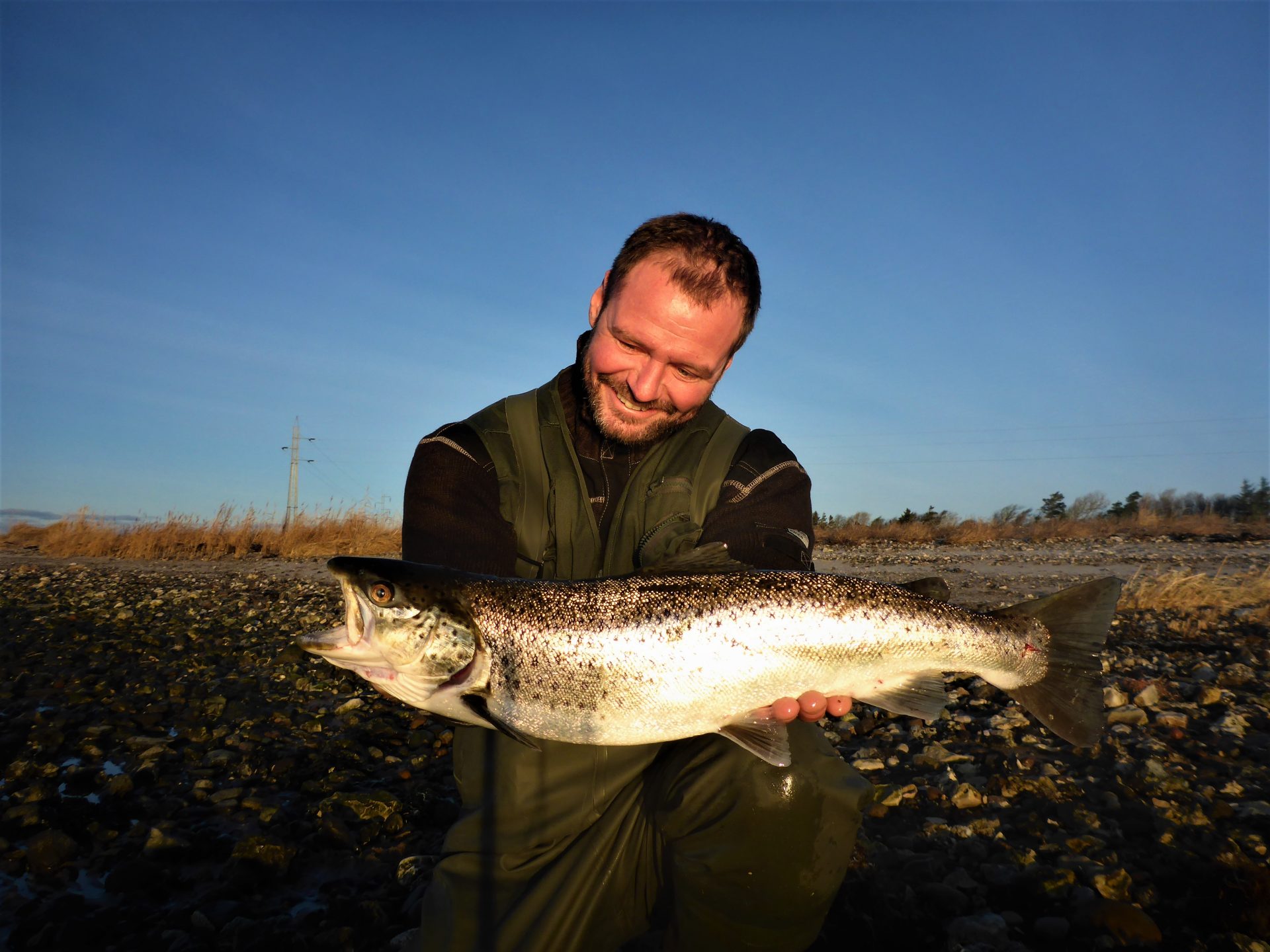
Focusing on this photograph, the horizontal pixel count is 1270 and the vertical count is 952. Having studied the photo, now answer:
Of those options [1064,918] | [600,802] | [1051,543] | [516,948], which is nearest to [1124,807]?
[1064,918]

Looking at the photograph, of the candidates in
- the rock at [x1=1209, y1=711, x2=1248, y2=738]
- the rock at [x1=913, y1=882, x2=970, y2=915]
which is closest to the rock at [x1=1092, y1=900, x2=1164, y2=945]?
the rock at [x1=913, y1=882, x2=970, y2=915]

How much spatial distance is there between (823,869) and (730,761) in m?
0.48

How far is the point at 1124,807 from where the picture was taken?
3590mm

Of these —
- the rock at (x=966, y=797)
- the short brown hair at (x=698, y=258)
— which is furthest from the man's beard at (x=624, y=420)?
the rock at (x=966, y=797)

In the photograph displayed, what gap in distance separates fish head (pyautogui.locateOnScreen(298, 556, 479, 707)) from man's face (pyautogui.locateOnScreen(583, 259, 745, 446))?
144 centimetres

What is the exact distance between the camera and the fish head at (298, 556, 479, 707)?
2838mm

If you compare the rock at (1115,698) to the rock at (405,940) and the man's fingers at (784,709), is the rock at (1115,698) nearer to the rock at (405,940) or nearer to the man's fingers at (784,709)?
the man's fingers at (784,709)

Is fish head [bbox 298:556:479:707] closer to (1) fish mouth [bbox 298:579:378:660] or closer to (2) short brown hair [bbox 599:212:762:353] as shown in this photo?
(1) fish mouth [bbox 298:579:378:660]

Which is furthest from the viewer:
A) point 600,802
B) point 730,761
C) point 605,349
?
point 605,349

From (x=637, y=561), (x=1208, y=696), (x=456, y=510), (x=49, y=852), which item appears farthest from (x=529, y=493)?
(x=1208, y=696)

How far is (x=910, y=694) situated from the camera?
308 cm

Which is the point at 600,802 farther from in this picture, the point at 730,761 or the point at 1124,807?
the point at 1124,807

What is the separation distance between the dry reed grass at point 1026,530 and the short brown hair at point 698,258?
66.2 ft

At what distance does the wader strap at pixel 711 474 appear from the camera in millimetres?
3859
